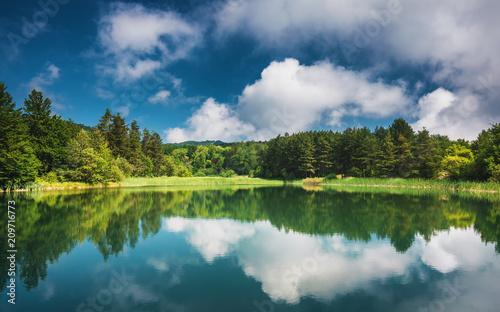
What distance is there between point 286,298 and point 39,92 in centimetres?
4466

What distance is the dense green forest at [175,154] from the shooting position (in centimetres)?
3042

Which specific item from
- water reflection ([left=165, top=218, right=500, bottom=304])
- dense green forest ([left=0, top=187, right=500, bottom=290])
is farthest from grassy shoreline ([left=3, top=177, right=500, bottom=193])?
water reflection ([left=165, top=218, right=500, bottom=304])

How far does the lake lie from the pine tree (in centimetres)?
1869

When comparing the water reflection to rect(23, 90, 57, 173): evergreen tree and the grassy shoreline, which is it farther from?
rect(23, 90, 57, 173): evergreen tree

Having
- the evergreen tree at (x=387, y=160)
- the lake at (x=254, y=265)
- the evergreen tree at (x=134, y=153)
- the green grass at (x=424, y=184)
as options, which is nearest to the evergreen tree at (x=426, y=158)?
the green grass at (x=424, y=184)

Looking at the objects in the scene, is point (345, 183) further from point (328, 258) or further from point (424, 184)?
point (328, 258)

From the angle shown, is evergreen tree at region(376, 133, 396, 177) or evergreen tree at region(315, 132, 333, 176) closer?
evergreen tree at region(376, 133, 396, 177)

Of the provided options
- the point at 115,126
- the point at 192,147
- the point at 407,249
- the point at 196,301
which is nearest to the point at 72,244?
the point at 196,301

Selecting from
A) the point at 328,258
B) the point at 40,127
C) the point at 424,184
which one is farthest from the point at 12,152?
the point at 424,184

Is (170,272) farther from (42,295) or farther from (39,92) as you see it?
(39,92)

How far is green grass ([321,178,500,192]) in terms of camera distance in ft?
109

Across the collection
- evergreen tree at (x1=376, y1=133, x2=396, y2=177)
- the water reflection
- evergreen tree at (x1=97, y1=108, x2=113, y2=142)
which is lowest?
the water reflection

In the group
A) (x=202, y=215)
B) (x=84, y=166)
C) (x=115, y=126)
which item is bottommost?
(x=202, y=215)

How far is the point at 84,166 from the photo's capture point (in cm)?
3806
